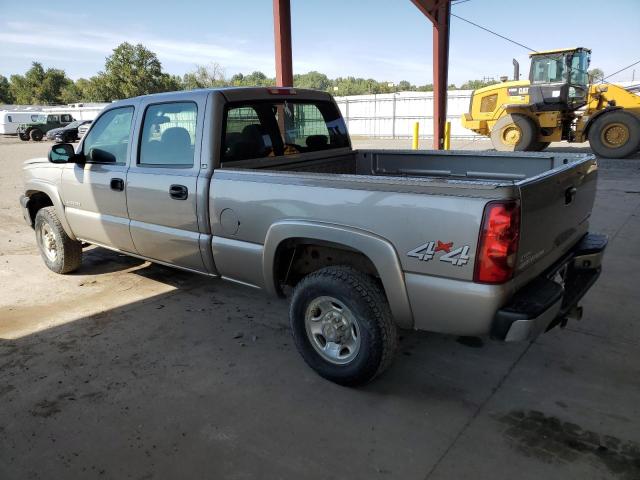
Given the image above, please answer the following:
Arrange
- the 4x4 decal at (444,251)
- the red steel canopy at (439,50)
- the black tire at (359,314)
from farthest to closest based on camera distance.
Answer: the red steel canopy at (439,50)
the black tire at (359,314)
the 4x4 decal at (444,251)

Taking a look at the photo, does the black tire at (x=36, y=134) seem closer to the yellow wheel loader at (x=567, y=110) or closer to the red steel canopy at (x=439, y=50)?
the red steel canopy at (x=439, y=50)

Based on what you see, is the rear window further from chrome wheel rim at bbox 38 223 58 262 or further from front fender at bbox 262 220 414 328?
chrome wheel rim at bbox 38 223 58 262

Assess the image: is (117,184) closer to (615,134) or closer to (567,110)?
(567,110)

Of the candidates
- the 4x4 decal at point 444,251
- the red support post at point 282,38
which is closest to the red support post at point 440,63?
the red support post at point 282,38

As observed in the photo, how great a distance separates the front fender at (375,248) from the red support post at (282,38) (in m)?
6.70

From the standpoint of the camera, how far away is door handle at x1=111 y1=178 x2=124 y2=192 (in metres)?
4.10

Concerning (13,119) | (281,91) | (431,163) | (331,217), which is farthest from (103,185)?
(13,119)

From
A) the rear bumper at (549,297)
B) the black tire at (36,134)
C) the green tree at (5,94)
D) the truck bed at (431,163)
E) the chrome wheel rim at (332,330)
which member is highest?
the green tree at (5,94)

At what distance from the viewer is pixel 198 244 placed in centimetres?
363

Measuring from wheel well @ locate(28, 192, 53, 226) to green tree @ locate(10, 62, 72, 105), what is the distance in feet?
285

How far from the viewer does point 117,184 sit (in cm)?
414

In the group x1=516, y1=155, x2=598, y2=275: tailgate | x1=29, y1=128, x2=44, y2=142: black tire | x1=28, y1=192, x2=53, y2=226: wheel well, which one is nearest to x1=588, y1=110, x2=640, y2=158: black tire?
x1=516, y1=155, x2=598, y2=275: tailgate

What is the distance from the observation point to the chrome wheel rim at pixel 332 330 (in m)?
3.00

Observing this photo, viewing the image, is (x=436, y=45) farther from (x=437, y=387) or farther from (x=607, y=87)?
(x=437, y=387)
